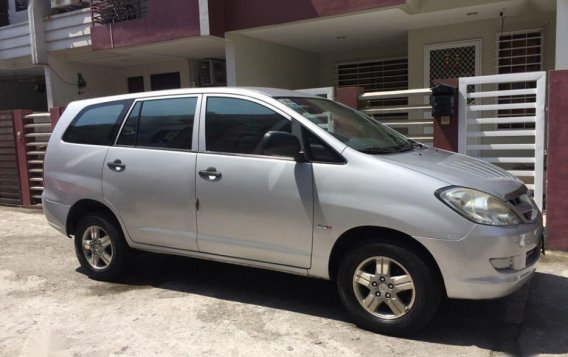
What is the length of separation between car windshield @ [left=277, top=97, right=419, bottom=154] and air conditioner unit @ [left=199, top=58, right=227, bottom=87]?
30.2 feet

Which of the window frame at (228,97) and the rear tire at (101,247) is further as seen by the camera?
the rear tire at (101,247)

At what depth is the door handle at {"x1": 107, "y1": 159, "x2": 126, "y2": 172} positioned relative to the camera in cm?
487

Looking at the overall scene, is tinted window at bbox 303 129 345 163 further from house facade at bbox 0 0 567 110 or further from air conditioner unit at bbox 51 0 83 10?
air conditioner unit at bbox 51 0 83 10

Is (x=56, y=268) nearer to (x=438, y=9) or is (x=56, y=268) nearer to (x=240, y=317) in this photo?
(x=240, y=317)

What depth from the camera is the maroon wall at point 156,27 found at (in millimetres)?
10125

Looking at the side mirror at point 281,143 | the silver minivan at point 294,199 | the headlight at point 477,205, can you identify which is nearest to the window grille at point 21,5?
the silver minivan at point 294,199

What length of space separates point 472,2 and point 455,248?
6.88 meters

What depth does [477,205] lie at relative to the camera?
3512 millimetres

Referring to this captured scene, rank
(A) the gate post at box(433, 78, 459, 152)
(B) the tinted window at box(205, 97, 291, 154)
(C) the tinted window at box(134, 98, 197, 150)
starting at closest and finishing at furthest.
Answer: (B) the tinted window at box(205, 97, 291, 154), (C) the tinted window at box(134, 98, 197, 150), (A) the gate post at box(433, 78, 459, 152)

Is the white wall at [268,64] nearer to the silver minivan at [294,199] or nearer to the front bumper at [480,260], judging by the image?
the silver minivan at [294,199]

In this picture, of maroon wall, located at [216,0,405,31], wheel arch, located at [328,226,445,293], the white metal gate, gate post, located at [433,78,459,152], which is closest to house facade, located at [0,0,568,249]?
maroon wall, located at [216,0,405,31]

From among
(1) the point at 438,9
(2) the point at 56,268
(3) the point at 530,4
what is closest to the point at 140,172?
(2) the point at 56,268

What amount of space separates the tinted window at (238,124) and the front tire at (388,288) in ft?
3.94

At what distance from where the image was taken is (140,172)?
15.6ft
